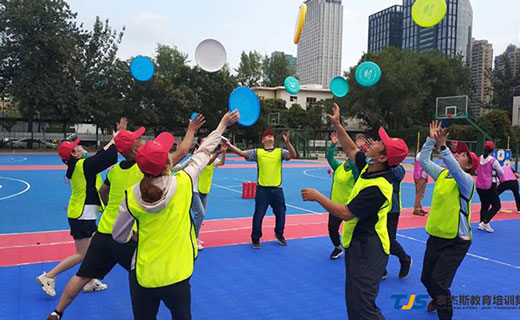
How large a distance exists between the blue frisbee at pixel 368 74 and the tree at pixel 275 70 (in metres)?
65.8

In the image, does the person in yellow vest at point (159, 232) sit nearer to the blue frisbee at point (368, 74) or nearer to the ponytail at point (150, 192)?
the ponytail at point (150, 192)

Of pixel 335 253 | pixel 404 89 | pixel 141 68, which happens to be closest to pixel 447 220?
pixel 335 253

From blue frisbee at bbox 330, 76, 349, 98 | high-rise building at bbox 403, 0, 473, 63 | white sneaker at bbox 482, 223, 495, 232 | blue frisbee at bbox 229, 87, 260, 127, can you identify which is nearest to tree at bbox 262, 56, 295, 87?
high-rise building at bbox 403, 0, 473, 63

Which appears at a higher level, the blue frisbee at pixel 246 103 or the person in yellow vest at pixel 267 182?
the blue frisbee at pixel 246 103

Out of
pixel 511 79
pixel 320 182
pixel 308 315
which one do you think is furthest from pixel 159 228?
pixel 511 79

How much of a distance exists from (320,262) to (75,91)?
3949 cm

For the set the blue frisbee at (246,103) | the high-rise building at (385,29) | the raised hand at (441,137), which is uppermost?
the high-rise building at (385,29)

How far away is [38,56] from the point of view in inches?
1534

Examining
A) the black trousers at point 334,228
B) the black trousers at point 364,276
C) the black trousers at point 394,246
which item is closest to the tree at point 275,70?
the black trousers at point 334,228

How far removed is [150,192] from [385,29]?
7928 centimetres

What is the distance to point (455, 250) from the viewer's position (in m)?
4.36

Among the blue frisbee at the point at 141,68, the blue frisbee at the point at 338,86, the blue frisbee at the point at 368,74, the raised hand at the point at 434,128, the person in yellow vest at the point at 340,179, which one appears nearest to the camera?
the raised hand at the point at 434,128

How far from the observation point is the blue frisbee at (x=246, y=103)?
5.99 meters

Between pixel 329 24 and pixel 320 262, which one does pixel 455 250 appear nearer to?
pixel 320 262
